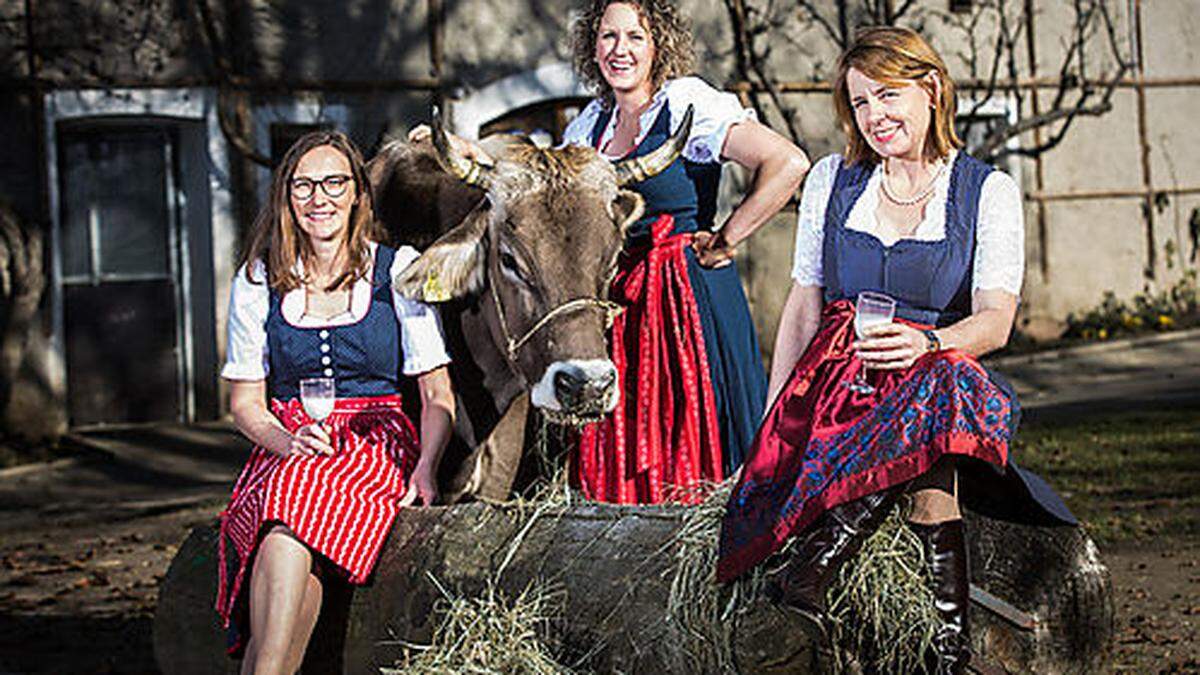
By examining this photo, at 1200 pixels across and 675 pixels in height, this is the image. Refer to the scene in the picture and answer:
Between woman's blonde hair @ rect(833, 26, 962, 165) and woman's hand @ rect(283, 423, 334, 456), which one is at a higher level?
woman's blonde hair @ rect(833, 26, 962, 165)

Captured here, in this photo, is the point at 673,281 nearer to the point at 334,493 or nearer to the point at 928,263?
the point at 334,493

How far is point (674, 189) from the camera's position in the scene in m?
4.75

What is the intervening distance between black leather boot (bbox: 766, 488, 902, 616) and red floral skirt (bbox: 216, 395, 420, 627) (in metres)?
1.29

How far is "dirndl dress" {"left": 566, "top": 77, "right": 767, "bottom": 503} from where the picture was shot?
4711 mm

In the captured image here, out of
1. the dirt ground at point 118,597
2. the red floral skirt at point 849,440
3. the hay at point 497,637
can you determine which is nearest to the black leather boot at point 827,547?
the red floral skirt at point 849,440

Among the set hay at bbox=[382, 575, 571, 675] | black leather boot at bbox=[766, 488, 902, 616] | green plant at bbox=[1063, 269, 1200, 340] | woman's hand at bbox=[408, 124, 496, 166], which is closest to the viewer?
black leather boot at bbox=[766, 488, 902, 616]

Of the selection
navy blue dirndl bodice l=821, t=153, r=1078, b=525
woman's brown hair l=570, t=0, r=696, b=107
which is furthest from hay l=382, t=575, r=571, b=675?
woman's brown hair l=570, t=0, r=696, b=107

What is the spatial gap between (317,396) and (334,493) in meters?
0.24

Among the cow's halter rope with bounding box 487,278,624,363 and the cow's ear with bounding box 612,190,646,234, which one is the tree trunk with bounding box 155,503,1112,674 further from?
the cow's ear with bounding box 612,190,646,234

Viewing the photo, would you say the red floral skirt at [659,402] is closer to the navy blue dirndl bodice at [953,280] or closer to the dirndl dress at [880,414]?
the dirndl dress at [880,414]

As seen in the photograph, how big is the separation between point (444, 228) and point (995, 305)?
6.80 feet

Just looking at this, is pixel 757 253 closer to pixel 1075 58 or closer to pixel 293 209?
pixel 1075 58

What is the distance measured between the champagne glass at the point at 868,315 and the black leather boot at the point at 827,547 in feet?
0.74

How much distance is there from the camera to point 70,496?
1051cm
